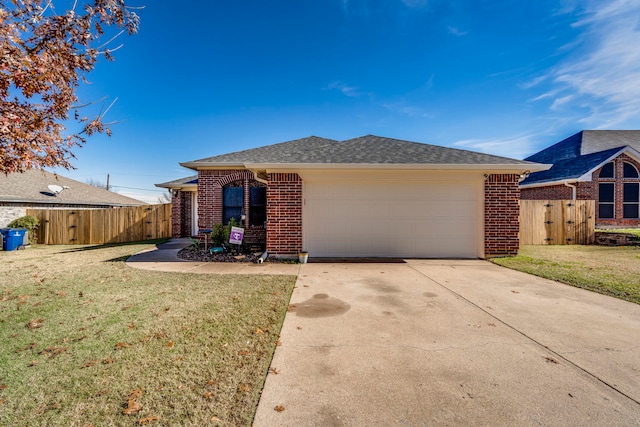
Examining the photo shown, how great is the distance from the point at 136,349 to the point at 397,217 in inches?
275

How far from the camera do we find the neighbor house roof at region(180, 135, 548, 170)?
752 cm

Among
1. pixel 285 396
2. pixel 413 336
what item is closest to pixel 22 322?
pixel 285 396

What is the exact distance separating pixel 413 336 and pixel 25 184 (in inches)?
841

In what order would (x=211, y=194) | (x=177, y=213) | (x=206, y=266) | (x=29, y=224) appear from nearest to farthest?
(x=206, y=266)
(x=211, y=194)
(x=29, y=224)
(x=177, y=213)

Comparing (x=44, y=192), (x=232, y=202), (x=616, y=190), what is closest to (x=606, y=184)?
(x=616, y=190)

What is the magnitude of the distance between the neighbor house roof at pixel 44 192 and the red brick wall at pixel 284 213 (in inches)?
427

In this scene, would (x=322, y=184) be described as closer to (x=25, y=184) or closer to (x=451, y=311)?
(x=451, y=311)

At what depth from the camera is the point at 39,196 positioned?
46.9ft

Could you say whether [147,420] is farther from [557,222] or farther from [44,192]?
[44,192]

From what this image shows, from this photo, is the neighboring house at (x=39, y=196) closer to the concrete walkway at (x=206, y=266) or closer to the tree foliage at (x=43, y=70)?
the concrete walkway at (x=206, y=266)

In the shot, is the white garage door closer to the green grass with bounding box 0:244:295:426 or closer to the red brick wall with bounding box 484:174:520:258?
the red brick wall with bounding box 484:174:520:258

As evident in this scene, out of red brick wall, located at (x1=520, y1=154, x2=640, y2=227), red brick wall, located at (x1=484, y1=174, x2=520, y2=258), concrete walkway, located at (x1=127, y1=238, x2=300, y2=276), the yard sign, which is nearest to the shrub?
concrete walkway, located at (x1=127, y1=238, x2=300, y2=276)

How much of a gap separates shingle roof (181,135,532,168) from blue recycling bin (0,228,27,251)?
7716 millimetres

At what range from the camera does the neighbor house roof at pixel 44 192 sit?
13345 mm
